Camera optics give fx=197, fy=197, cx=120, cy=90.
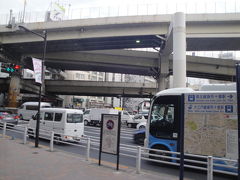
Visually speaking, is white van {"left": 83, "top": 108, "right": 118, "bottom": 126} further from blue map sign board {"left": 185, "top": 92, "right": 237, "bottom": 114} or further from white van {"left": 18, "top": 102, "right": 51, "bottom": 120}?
blue map sign board {"left": 185, "top": 92, "right": 237, "bottom": 114}

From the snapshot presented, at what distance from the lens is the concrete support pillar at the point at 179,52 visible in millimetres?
20250

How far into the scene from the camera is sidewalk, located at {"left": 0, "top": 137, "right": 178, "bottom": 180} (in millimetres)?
6585

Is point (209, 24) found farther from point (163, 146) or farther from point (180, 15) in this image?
point (163, 146)

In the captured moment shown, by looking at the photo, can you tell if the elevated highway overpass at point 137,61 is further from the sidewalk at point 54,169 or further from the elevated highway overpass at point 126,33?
the sidewalk at point 54,169

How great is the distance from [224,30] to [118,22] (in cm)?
1330

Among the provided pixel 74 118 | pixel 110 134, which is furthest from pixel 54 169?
pixel 74 118

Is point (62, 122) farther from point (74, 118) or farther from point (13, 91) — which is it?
point (13, 91)

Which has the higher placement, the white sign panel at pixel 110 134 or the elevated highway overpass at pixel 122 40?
the elevated highway overpass at pixel 122 40

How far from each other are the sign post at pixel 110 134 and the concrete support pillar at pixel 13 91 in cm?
3478

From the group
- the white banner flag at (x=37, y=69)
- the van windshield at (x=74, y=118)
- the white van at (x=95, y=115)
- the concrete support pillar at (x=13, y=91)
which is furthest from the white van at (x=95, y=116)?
the concrete support pillar at (x=13, y=91)

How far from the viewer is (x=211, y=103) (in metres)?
7.39

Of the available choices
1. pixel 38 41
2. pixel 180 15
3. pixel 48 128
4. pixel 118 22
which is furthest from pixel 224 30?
pixel 38 41

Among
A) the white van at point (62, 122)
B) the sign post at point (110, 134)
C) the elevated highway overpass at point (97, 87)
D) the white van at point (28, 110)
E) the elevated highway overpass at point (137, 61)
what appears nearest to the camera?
the sign post at point (110, 134)

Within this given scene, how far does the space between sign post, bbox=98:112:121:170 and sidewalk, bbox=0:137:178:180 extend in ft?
2.19
